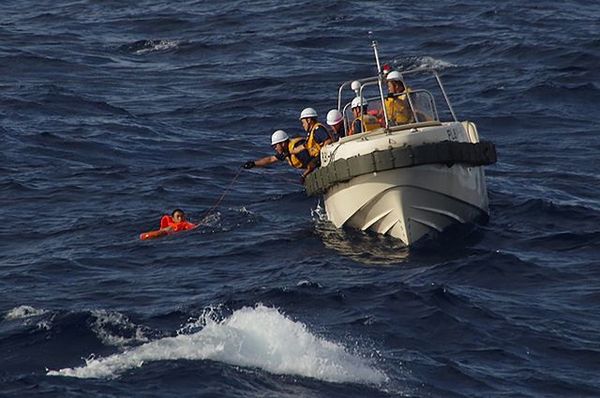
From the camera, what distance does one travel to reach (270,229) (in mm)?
28344

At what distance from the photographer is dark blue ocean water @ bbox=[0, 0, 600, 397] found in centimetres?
2064

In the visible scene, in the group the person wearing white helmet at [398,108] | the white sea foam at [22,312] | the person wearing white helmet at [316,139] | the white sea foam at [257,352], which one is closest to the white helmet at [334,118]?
the person wearing white helmet at [316,139]

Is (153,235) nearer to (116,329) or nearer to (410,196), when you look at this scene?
(410,196)

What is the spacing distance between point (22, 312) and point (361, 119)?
282 inches

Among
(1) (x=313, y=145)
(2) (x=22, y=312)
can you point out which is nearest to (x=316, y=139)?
(1) (x=313, y=145)

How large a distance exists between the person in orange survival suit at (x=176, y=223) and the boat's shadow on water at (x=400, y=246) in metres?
2.30

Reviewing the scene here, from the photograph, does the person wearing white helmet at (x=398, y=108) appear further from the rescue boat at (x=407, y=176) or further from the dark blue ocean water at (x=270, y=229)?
the dark blue ocean water at (x=270, y=229)

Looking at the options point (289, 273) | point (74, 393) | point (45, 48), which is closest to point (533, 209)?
point (289, 273)

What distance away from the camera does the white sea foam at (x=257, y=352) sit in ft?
66.1

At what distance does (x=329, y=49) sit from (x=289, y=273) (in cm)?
2114

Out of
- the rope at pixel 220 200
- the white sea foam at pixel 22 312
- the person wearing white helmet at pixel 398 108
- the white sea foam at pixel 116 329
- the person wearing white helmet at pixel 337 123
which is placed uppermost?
the person wearing white helmet at pixel 398 108

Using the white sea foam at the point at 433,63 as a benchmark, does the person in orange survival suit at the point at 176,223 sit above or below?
above

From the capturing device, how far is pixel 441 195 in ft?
86.1

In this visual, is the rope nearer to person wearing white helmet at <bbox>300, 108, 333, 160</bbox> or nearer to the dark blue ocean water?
the dark blue ocean water
